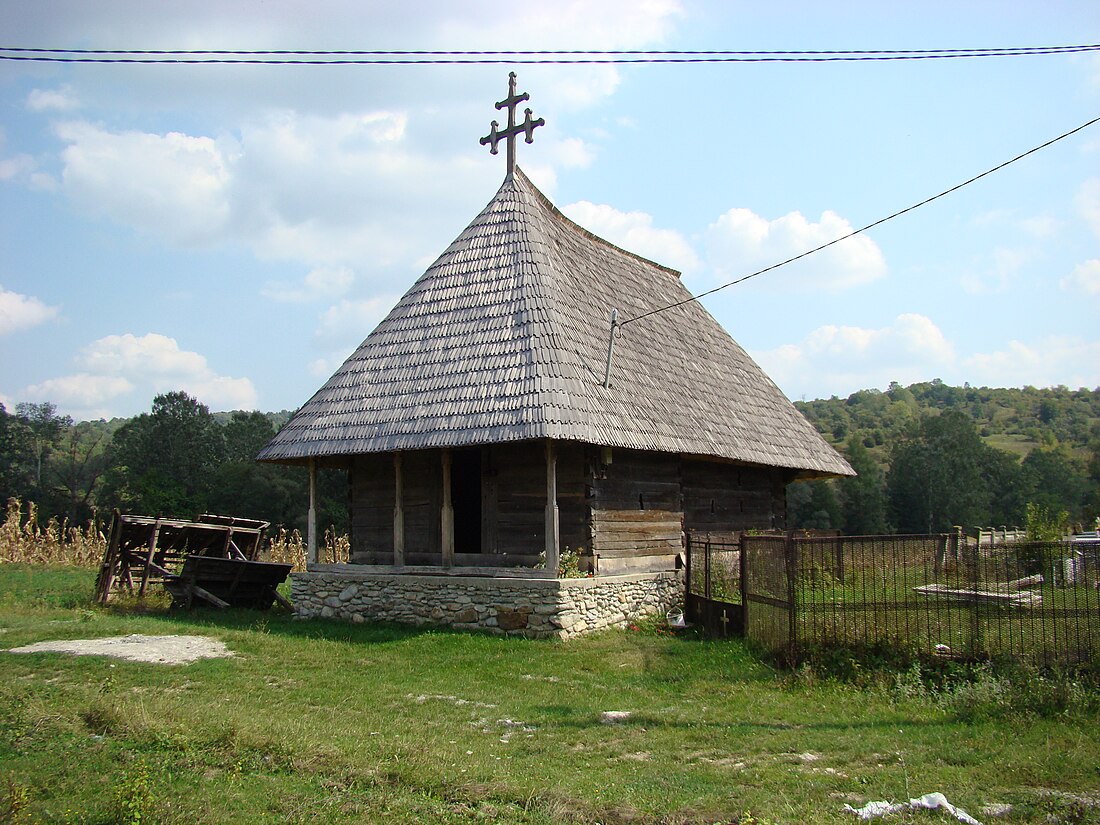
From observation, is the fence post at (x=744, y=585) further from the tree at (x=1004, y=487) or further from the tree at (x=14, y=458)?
the tree at (x=14, y=458)

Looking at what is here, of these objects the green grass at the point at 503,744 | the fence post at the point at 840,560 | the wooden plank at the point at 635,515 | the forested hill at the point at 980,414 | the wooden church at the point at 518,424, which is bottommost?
the green grass at the point at 503,744

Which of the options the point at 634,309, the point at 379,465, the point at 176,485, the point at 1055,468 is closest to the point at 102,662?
the point at 379,465

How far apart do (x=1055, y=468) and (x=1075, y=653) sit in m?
46.7

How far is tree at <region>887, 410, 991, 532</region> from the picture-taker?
4850cm

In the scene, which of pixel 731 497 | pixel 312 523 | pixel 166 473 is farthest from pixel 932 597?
pixel 166 473

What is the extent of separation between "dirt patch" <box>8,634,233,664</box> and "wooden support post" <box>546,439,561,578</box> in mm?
4411

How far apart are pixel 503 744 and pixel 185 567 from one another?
9.75 m

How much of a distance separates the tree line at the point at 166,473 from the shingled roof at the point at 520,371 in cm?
2636

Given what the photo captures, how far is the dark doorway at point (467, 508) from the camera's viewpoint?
54.7 ft

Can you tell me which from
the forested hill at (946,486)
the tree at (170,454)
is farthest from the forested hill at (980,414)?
the tree at (170,454)

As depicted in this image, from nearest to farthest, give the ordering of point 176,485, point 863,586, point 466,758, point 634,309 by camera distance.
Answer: point 466,758 < point 863,586 < point 634,309 < point 176,485

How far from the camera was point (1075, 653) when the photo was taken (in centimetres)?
821

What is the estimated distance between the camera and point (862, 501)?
4850 centimetres

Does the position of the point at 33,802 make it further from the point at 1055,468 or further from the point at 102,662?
the point at 1055,468
